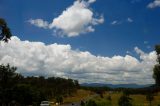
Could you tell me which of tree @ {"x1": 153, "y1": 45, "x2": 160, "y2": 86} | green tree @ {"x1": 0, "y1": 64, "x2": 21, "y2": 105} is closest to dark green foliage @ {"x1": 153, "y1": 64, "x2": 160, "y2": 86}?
tree @ {"x1": 153, "y1": 45, "x2": 160, "y2": 86}

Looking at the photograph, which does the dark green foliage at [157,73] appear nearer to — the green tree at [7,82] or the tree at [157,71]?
the tree at [157,71]

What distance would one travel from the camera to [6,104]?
85.6 m

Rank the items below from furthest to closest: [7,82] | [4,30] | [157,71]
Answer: [7,82]
[157,71]
[4,30]

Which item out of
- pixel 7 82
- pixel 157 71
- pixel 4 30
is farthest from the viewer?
pixel 7 82

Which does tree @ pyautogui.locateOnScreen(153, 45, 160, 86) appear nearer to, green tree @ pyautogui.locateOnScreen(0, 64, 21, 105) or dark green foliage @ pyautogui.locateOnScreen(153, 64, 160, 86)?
dark green foliage @ pyautogui.locateOnScreen(153, 64, 160, 86)

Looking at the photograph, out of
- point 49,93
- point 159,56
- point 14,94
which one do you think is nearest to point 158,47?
point 159,56

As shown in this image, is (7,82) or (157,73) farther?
(7,82)

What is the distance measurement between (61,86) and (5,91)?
118 meters

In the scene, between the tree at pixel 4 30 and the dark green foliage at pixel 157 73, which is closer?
the tree at pixel 4 30

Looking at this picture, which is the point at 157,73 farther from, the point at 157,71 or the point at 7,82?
the point at 7,82

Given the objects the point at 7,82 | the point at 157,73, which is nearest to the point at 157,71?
the point at 157,73

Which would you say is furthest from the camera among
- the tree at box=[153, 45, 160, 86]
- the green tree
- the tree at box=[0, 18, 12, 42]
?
the green tree

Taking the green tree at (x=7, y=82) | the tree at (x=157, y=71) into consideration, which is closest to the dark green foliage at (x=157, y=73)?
the tree at (x=157, y=71)

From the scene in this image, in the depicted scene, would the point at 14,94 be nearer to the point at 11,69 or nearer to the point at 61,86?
the point at 11,69
